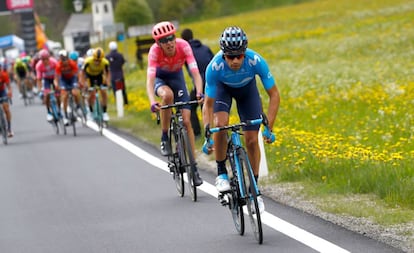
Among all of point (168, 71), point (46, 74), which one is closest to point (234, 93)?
point (168, 71)

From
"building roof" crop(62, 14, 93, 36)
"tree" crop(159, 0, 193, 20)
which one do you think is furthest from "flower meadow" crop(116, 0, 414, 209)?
"building roof" crop(62, 14, 93, 36)

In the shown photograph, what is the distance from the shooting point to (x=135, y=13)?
165750mm

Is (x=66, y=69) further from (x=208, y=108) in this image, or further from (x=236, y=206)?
(x=236, y=206)

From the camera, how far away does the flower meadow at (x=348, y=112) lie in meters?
11.3

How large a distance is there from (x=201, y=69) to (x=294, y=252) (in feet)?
31.8

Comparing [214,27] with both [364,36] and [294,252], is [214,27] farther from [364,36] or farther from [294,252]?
[294,252]

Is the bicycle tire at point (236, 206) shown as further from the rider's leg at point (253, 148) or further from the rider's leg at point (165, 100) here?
the rider's leg at point (165, 100)

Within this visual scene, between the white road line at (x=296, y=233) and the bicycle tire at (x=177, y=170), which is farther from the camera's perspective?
the bicycle tire at (x=177, y=170)

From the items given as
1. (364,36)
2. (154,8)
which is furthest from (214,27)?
(154,8)

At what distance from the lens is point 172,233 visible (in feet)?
31.0

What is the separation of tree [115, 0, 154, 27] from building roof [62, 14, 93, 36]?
14206 mm

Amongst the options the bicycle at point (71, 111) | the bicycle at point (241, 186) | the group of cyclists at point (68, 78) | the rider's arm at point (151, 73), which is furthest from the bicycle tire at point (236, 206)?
the bicycle at point (71, 111)

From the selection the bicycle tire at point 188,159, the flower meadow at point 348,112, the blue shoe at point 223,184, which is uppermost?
the blue shoe at point 223,184

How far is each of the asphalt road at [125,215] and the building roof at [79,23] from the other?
16413 centimetres
